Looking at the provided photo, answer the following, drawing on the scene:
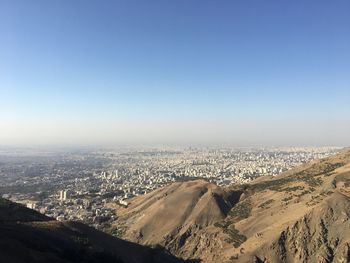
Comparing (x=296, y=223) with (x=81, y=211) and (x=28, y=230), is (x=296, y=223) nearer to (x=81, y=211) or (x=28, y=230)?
(x=28, y=230)

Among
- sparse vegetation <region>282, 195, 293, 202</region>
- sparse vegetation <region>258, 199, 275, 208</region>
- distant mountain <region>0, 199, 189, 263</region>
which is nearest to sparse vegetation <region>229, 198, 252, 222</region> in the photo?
sparse vegetation <region>258, 199, 275, 208</region>

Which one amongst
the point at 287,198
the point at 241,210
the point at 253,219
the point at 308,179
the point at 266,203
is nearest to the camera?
the point at 253,219

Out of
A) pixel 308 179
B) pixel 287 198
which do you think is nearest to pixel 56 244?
pixel 287 198

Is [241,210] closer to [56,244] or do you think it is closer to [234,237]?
[234,237]

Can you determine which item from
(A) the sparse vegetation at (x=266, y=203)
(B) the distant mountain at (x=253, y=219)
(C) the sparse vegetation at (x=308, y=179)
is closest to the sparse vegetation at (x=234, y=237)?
(B) the distant mountain at (x=253, y=219)

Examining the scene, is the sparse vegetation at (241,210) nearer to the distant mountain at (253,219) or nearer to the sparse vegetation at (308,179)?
the distant mountain at (253,219)

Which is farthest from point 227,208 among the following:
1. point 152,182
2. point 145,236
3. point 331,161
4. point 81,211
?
point 152,182
